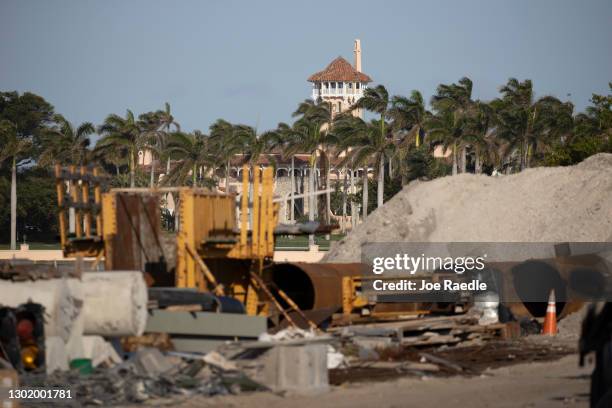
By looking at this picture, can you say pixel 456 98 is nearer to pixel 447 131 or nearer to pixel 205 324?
pixel 447 131

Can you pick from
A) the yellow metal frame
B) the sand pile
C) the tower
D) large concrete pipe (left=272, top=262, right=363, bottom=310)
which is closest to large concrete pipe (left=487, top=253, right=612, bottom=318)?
large concrete pipe (left=272, top=262, right=363, bottom=310)

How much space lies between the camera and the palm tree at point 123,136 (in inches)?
3194

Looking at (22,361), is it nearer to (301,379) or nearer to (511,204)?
(301,379)

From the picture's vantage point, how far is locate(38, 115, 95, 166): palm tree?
8200 cm

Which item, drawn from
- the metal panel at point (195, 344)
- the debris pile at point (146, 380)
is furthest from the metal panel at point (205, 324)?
the debris pile at point (146, 380)

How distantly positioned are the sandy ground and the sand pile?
1682 centimetres

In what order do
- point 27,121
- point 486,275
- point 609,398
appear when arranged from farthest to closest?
1. point 27,121
2. point 486,275
3. point 609,398

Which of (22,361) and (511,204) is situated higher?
(511,204)

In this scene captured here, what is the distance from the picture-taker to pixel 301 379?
16.0 metres

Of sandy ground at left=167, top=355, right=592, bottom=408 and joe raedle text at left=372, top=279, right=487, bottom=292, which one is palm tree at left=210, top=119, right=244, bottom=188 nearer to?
joe raedle text at left=372, top=279, right=487, bottom=292

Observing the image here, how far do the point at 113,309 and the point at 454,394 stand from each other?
16.3ft

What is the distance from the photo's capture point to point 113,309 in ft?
56.3

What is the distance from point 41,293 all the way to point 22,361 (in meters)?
1.20

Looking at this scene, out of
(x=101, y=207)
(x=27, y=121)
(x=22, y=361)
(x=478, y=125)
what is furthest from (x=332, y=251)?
(x=27, y=121)
